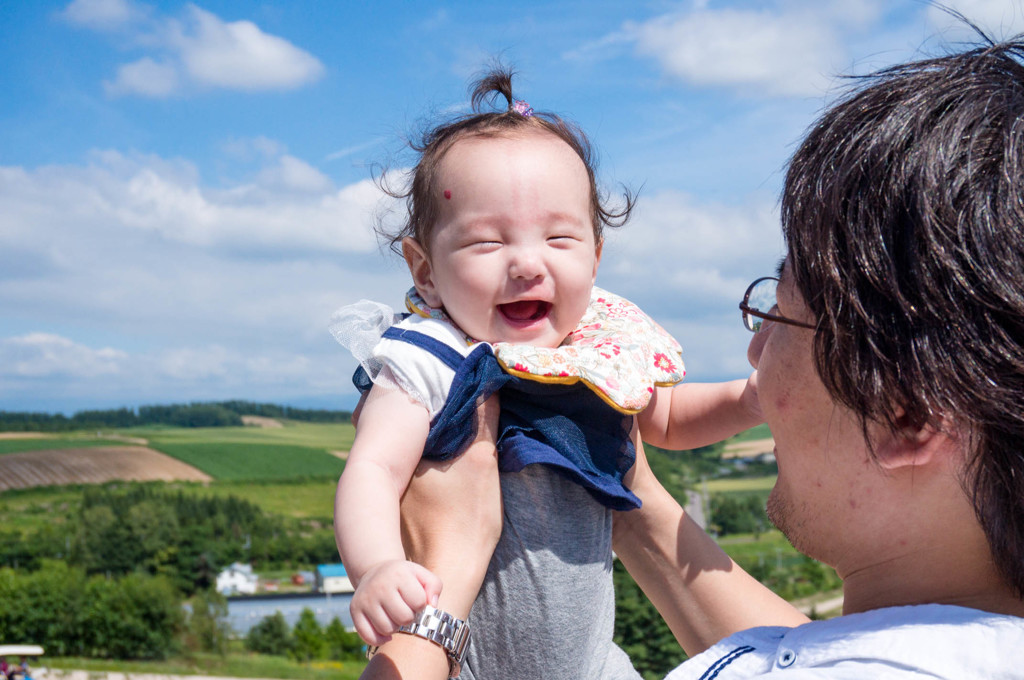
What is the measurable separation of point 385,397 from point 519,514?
0.48 m

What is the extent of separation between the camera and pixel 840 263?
1410mm

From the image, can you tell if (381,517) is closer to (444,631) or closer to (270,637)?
(444,631)

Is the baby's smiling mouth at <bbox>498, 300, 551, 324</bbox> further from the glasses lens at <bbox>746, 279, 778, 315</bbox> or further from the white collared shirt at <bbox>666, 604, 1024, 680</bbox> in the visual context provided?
the white collared shirt at <bbox>666, 604, 1024, 680</bbox>

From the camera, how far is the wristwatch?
73.7 inches

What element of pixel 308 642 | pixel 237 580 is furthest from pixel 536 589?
pixel 237 580

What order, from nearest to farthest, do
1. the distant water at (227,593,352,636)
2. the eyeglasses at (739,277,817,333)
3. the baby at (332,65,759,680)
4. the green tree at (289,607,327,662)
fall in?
the eyeglasses at (739,277,817,333)
the baby at (332,65,759,680)
the green tree at (289,607,327,662)
the distant water at (227,593,352,636)

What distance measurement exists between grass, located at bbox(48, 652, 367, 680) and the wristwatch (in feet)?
163

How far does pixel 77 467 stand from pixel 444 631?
227 feet

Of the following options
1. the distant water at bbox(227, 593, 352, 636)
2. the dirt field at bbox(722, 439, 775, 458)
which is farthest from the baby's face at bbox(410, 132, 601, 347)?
the dirt field at bbox(722, 439, 775, 458)

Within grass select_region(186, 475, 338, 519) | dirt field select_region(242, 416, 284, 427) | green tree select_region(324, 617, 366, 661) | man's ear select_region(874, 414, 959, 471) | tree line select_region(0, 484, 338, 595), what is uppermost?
man's ear select_region(874, 414, 959, 471)

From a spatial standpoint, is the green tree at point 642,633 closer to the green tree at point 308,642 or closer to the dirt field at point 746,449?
the green tree at point 308,642

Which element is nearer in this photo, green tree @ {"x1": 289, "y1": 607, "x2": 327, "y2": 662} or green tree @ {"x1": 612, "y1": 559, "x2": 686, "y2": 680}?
green tree @ {"x1": 612, "y1": 559, "x2": 686, "y2": 680}

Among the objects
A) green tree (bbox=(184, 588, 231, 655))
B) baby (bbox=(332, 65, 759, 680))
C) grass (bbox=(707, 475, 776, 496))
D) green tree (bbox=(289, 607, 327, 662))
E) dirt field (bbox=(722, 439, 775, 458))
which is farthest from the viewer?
dirt field (bbox=(722, 439, 775, 458))

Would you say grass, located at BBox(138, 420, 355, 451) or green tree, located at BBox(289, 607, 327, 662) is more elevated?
grass, located at BBox(138, 420, 355, 451)
